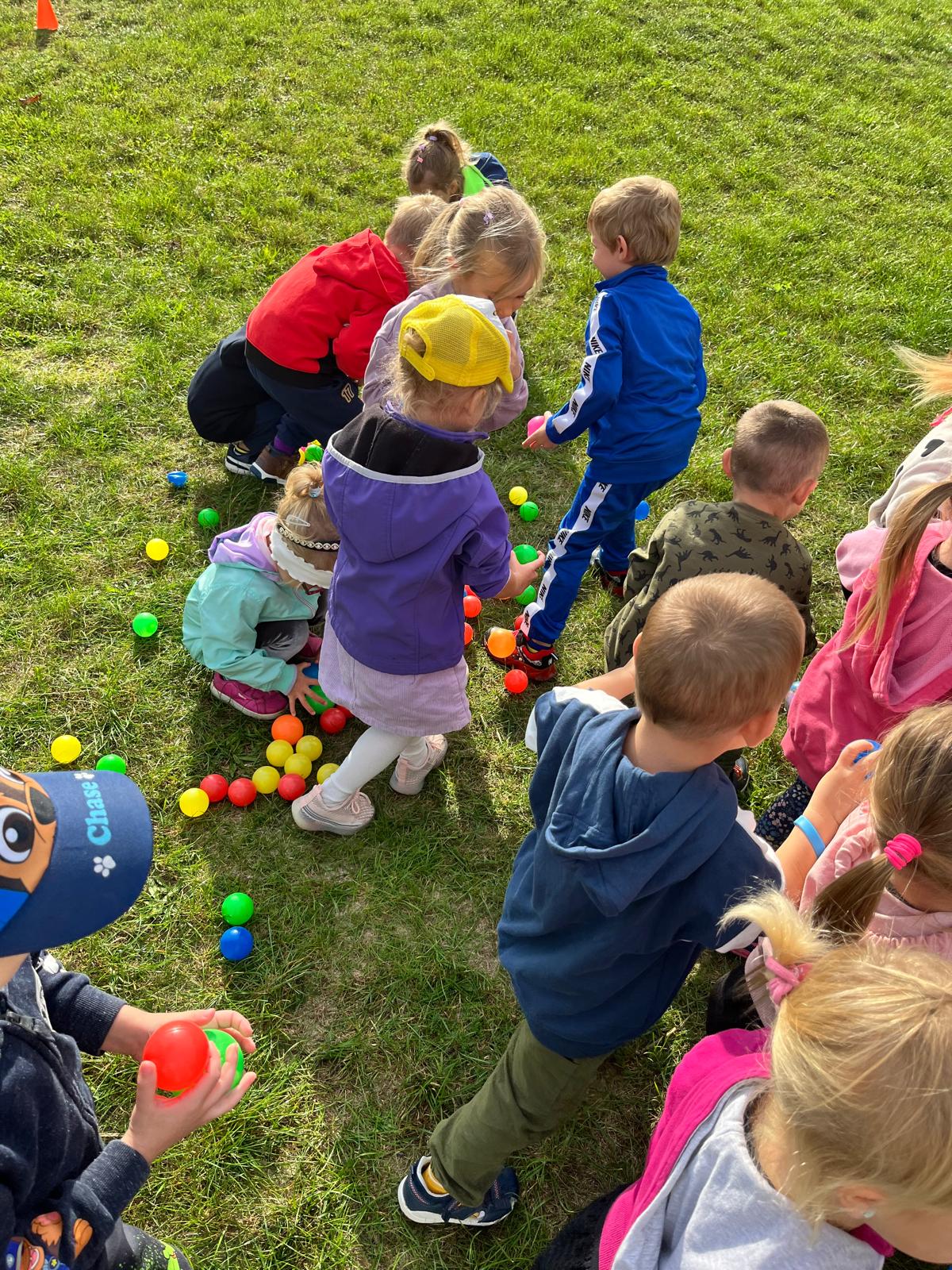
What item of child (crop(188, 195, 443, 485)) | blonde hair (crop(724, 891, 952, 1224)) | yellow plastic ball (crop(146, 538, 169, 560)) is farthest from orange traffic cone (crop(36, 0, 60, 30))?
blonde hair (crop(724, 891, 952, 1224))

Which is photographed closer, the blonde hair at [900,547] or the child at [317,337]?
the blonde hair at [900,547]

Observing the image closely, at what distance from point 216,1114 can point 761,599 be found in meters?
1.59

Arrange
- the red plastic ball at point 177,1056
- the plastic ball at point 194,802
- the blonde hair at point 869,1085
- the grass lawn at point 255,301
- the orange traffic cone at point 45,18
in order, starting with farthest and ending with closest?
the orange traffic cone at point 45,18 < the plastic ball at point 194,802 < the grass lawn at point 255,301 < the red plastic ball at point 177,1056 < the blonde hair at point 869,1085

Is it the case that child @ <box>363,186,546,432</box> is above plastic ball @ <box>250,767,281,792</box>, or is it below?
above

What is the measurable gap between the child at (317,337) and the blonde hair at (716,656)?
2482 millimetres

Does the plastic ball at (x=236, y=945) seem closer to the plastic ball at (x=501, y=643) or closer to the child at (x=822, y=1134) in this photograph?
the plastic ball at (x=501, y=643)

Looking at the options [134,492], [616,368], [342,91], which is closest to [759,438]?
[616,368]

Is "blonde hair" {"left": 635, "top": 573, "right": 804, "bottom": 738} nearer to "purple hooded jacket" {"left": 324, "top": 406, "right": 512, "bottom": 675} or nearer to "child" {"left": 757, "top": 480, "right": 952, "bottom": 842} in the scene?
"child" {"left": 757, "top": 480, "right": 952, "bottom": 842}

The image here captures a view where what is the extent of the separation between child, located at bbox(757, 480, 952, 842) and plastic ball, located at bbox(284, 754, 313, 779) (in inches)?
71.4

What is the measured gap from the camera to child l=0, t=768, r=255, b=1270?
1343 millimetres

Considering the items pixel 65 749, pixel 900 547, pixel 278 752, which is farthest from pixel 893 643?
pixel 65 749

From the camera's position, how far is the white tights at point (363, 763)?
117 inches

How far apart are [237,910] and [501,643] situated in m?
1.55

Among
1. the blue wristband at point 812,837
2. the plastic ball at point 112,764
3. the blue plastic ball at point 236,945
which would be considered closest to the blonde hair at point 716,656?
the blue wristband at point 812,837
